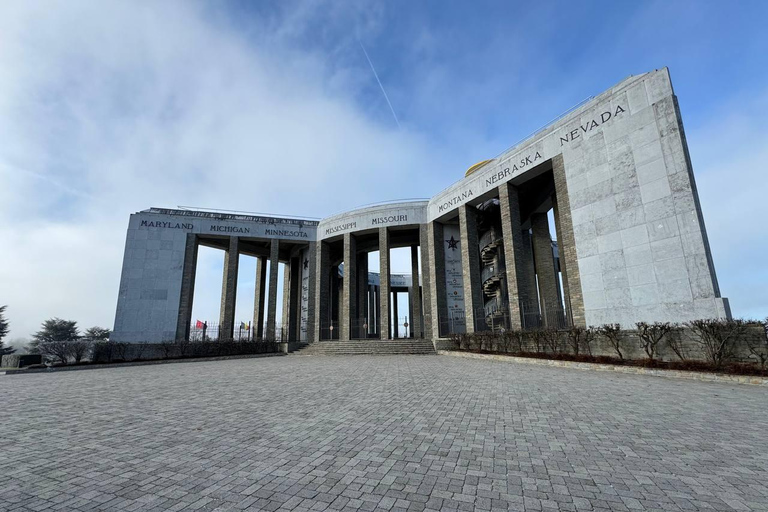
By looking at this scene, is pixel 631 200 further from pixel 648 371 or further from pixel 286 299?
pixel 286 299

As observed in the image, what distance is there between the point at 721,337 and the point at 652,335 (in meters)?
2.22

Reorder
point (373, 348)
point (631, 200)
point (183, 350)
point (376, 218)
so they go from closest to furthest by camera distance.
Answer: point (631, 200)
point (183, 350)
point (373, 348)
point (376, 218)

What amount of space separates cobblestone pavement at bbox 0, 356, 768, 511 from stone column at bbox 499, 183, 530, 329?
42.7 ft

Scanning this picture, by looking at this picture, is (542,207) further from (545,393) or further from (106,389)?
(106,389)

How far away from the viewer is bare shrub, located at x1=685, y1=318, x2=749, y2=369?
1102cm

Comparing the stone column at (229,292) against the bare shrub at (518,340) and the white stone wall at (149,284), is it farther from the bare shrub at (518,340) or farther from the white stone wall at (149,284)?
the bare shrub at (518,340)

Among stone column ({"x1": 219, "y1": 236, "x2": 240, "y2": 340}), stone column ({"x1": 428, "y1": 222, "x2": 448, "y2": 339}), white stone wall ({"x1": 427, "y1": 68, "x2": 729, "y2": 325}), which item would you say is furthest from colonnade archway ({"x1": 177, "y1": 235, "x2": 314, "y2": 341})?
white stone wall ({"x1": 427, "y1": 68, "x2": 729, "y2": 325})

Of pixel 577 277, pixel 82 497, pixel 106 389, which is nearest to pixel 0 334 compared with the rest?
pixel 106 389

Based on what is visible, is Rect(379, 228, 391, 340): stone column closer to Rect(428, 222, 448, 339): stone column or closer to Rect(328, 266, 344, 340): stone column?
Rect(428, 222, 448, 339): stone column

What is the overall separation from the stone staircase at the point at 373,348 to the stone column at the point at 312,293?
480 cm

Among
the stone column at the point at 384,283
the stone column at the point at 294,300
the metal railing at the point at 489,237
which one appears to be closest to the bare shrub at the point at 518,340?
the metal railing at the point at 489,237

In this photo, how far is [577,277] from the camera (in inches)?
726

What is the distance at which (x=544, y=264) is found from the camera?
82.2 ft

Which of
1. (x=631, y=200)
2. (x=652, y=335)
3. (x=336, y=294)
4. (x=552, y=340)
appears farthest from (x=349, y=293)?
(x=652, y=335)
